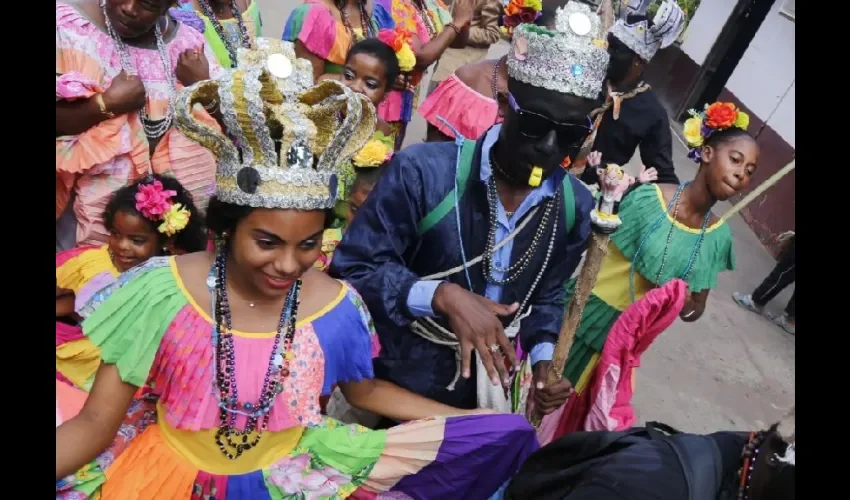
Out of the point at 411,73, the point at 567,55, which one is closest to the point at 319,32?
the point at 411,73

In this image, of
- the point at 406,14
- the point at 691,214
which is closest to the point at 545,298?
the point at 691,214

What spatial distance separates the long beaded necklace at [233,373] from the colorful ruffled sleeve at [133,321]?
0.12m

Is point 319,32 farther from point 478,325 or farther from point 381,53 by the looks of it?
point 478,325

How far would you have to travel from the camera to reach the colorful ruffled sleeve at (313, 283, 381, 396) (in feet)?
6.23

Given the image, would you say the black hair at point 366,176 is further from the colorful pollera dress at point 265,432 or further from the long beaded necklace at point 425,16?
the long beaded necklace at point 425,16

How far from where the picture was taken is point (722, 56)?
10.6m

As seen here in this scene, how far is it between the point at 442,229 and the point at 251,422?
0.85 meters

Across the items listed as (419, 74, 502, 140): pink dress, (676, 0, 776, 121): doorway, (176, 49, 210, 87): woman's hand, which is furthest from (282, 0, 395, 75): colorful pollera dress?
(676, 0, 776, 121): doorway

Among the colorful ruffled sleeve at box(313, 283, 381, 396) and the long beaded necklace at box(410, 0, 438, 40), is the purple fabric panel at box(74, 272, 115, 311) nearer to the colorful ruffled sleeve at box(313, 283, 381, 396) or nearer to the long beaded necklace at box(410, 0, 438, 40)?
the colorful ruffled sleeve at box(313, 283, 381, 396)

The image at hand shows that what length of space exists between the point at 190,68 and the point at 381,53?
4.55 ft

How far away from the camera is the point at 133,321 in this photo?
5.45 feet

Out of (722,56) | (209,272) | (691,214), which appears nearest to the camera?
(209,272)
